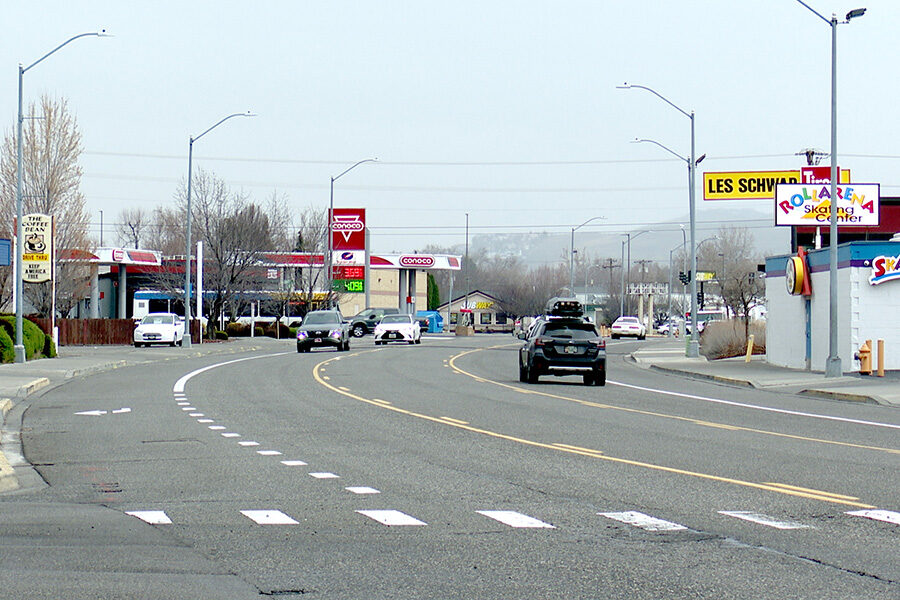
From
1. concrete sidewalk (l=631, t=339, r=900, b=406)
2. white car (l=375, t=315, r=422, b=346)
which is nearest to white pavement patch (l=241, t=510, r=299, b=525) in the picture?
concrete sidewalk (l=631, t=339, r=900, b=406)

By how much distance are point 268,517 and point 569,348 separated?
18.6 meters

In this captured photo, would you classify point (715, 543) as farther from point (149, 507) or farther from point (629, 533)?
point (149, 507)

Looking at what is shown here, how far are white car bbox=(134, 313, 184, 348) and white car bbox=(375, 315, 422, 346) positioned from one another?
10.3 metres

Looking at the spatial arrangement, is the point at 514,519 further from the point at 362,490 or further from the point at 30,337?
the point at 30,337

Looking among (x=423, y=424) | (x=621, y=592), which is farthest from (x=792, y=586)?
(x=423, y=424)

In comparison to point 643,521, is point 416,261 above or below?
above

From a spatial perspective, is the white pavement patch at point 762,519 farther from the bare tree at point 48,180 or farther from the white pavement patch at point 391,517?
the bare tree at point 48,180

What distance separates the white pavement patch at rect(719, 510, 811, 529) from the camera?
9141mm

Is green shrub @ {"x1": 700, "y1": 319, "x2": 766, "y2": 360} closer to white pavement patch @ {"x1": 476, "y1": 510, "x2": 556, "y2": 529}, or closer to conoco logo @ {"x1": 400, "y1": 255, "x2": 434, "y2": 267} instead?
white pavement patch @ {"x1": 476, "y1": 510, "x2": 556, "y2": 529}

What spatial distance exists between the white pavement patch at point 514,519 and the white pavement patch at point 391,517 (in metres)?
0.64

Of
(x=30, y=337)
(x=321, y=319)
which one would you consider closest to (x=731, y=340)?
(x=321, y=319)

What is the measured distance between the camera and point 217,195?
73875 millimetres

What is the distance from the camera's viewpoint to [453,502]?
10.4 m

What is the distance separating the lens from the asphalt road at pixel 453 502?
725 centimetres
